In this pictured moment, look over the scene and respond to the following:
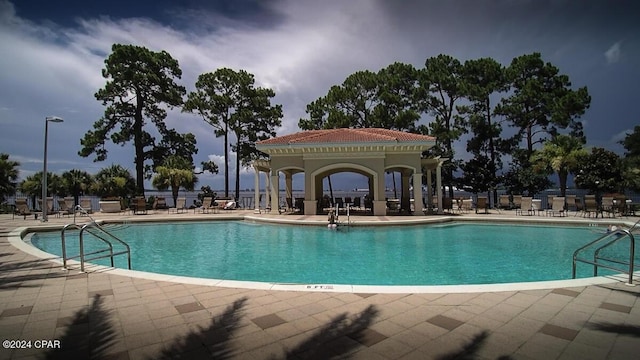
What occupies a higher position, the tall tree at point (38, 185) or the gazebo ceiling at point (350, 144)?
the gazebo ceiling at point (350, 144)


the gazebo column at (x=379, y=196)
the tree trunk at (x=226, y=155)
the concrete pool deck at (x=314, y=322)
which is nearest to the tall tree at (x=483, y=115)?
the gazebo column at (x=379, y=196)

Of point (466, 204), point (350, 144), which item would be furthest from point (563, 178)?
point (350, 144)

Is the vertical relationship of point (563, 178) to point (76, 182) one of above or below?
below

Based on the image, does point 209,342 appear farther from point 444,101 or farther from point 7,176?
point 444,101

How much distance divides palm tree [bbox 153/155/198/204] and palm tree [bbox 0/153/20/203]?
770 centimetres

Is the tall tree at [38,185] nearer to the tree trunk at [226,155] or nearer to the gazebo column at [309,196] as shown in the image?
the tree trunk at [226,155]

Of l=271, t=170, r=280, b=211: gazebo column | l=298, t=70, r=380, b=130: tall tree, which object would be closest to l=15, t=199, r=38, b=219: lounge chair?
l=271, t=170, r=280, b=211: gazebo column

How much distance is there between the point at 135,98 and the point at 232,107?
25.6 ft

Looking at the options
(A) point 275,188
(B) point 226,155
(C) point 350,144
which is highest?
(B) point 226,155

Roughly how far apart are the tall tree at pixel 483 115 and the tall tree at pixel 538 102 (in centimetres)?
105

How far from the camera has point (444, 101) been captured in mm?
27000

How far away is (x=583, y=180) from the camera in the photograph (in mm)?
19266

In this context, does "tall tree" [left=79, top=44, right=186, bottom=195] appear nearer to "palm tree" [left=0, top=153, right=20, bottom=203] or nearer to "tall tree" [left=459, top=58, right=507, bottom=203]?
"palm tree" [left=0, top=153, right=20, bottom=203]

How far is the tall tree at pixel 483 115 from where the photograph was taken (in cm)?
2525
